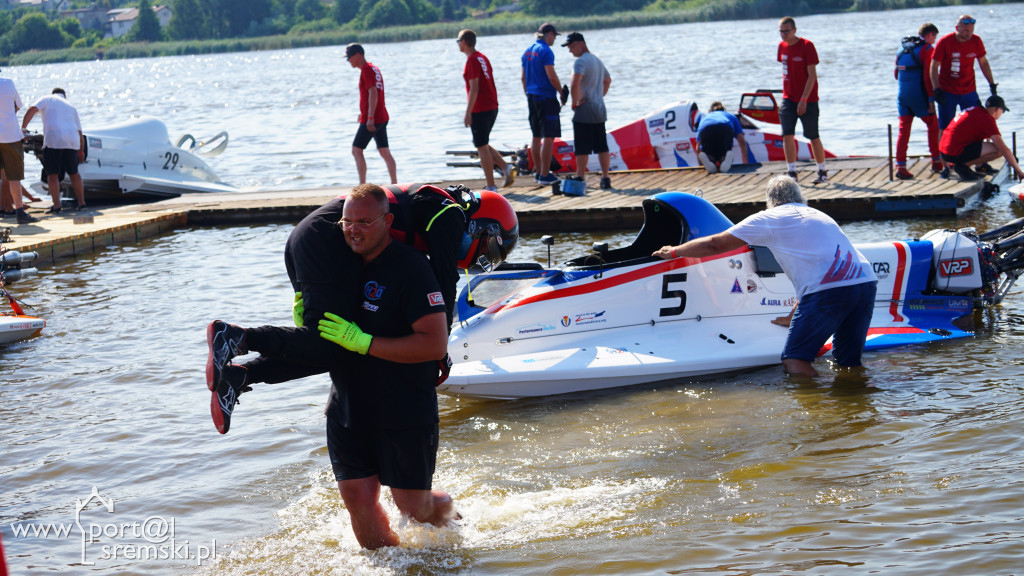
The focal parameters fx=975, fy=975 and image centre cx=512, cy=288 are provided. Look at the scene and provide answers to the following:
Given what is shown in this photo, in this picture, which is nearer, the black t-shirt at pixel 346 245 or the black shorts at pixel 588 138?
the black t-shirt at pixel 346 245

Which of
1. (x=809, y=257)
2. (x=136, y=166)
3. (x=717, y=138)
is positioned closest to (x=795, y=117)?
(x=717, y=138)

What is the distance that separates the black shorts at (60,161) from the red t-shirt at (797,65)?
29.8 ft

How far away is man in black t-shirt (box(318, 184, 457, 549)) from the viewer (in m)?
3.76

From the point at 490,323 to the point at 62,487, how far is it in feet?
8.96

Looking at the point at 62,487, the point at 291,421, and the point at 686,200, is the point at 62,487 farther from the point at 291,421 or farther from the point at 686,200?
the point at 686,200

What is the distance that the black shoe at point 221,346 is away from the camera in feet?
11.8

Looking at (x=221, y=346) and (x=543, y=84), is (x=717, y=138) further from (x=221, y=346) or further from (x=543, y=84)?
(x=221, y=346)

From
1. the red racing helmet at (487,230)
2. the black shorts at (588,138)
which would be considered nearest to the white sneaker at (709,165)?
the black shorts at (588,138)

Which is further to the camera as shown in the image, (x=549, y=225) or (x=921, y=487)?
(x=549, y=225)

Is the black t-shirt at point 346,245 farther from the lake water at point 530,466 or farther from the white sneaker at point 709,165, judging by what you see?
the white sneaker at point 709,165

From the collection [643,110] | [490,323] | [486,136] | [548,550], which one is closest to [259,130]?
[643,110]

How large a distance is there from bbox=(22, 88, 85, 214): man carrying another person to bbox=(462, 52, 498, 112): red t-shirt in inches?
200

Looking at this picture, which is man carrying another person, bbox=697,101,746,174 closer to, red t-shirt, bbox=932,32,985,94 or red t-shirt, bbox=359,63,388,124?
red t-shirt, bbox=932,32,985,94

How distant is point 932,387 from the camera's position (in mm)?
6180
